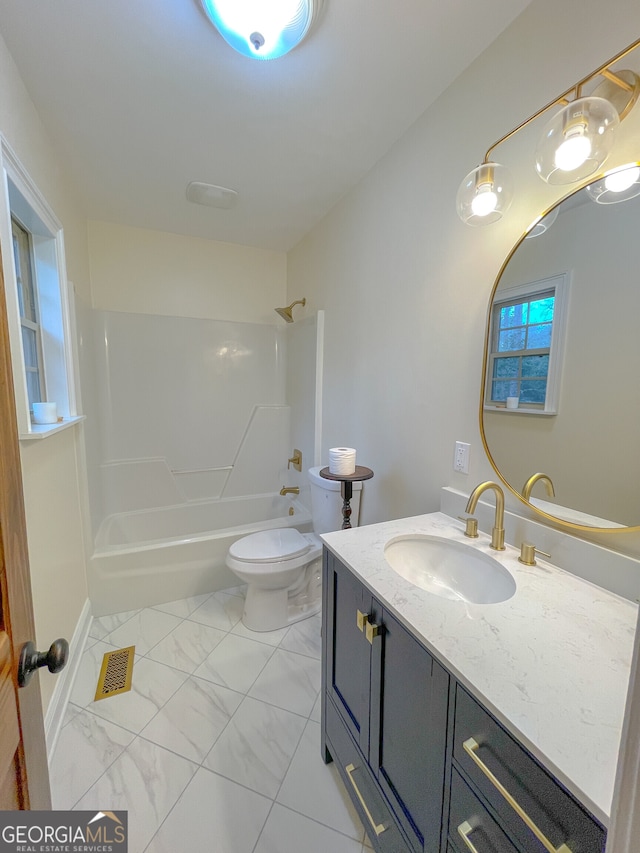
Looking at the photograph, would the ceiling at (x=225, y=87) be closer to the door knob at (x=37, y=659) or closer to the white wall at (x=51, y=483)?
the white wall at (x=51, y=483)

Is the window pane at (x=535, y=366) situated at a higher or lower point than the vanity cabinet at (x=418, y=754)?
higher

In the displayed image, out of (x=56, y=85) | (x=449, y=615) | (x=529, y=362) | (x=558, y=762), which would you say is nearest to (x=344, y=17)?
(x=56, y=85)

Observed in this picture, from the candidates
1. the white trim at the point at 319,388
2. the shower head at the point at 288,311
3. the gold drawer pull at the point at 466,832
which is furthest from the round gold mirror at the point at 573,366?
the shower head at the point at 288,311

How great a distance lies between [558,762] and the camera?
0.48 meters

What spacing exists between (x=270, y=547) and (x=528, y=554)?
1334 mm

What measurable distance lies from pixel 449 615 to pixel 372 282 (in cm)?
160

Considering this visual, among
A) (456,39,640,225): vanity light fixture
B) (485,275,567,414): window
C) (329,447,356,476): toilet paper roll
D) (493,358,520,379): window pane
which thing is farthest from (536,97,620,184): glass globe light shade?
(329,447,356,476): toilet paper roll

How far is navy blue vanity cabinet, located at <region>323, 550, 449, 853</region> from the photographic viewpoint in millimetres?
733

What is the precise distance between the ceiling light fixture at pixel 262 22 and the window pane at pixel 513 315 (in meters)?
1.08

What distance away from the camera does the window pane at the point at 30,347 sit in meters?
1.50

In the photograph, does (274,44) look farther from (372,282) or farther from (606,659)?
(606,659)

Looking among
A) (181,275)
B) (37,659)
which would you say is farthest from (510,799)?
(181,275)

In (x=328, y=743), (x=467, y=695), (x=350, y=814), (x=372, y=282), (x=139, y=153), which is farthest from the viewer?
(x=372, y=282)

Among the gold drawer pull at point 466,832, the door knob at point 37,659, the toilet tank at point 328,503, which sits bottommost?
the gold drawer pull at point 466,832
